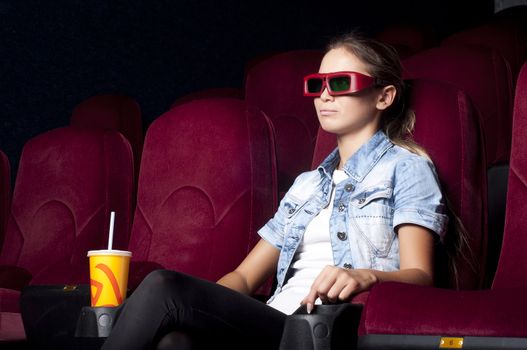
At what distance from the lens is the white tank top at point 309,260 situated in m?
1.12

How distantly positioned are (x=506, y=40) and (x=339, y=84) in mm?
962

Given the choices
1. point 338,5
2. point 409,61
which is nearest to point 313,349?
point 409,61

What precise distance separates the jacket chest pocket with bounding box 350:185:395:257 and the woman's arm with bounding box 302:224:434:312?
1.4 inches

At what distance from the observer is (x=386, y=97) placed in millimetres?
1187

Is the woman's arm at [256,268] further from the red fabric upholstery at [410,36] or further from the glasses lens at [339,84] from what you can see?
the red fabric upholstery at [410,36]

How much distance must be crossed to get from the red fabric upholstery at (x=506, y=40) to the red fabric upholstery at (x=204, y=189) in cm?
72

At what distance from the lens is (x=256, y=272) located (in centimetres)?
121

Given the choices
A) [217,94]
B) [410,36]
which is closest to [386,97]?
[217,94]

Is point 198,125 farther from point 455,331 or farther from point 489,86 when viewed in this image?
point 455,331

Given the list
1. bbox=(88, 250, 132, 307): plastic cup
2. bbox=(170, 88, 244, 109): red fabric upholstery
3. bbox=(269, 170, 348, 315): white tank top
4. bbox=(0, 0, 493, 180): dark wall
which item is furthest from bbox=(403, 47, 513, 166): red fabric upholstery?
bbox=(0, 0, 493, 180): dark wall

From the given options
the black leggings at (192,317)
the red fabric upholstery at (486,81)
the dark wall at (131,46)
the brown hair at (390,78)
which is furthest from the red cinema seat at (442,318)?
the dark wall at (131,46)

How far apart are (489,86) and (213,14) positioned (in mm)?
1394

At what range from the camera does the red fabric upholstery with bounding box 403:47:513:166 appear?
1.48m

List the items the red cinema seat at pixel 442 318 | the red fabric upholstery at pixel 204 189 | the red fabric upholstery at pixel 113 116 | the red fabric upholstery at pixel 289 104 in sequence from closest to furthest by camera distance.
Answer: the red cinema seat at pixel 442 318 < the red fabric upholstery at pixel 204 189 < the red fabric upholstery at pixel 289 104 < the red fabric upholstery at pixel 113 116
